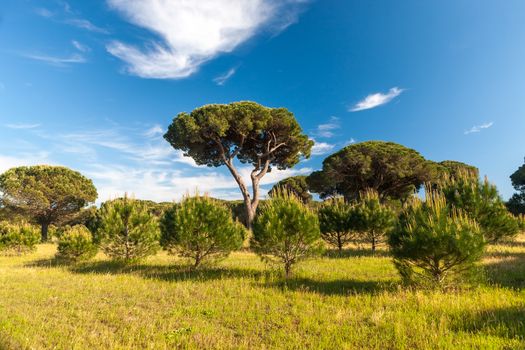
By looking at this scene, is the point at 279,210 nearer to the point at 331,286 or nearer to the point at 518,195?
the point at 331,286

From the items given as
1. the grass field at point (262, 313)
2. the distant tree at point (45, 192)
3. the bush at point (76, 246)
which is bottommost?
the grass field at point (262, 313)

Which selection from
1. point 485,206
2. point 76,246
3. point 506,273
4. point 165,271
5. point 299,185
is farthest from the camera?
point 299,185

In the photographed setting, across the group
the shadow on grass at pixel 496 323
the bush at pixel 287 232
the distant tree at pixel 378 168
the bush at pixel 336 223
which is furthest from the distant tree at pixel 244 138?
the shadow on grass at pixel 496 323

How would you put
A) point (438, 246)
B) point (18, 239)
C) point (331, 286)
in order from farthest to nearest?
point (18, 239)
point (331, 286)
point (438, 246)

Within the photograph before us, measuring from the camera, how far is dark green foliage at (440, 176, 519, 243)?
15.1 meters

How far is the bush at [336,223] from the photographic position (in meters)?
19.5

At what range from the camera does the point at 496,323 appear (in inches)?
225

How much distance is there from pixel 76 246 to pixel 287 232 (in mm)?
13175

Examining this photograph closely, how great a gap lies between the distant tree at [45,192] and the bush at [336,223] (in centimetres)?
3692

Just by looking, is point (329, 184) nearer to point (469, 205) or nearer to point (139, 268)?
point (469, 205)

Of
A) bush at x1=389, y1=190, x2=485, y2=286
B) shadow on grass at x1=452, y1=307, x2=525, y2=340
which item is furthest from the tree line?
shadow on grass at x1=452, y1=307, x2=525, y2=340

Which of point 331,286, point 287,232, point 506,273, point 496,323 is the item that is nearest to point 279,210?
point 287,232

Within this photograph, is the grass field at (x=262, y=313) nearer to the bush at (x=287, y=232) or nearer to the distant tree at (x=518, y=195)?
the bush at (x=287, y=232)

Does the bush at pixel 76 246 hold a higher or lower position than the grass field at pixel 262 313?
higher
